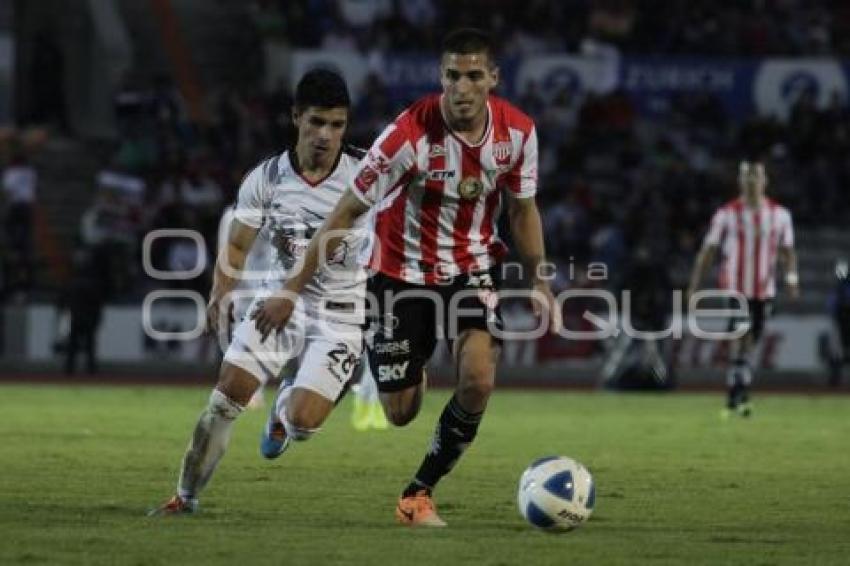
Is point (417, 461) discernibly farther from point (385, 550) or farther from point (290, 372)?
point (385, 550)

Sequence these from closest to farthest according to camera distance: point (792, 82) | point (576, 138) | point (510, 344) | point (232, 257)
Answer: point (232, 257), point (510, 344), point (576, 138), point (792, 82)

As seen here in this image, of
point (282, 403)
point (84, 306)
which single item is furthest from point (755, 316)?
point (282, 403)

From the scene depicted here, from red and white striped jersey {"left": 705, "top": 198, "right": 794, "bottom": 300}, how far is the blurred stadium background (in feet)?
16.0

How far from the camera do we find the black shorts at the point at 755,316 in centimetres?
1989

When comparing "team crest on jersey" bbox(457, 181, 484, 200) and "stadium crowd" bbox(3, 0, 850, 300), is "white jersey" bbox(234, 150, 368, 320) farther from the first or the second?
"stadium crowd" bbox(3, 0, 850, 300)

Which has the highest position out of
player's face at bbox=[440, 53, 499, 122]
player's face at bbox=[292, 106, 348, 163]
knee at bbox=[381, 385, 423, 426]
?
player's face at bbox=[440, 53, 499, 122]

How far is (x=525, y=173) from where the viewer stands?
32.8ft

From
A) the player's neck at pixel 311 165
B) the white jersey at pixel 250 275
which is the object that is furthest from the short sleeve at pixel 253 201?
the white jersey at pixel 250 275

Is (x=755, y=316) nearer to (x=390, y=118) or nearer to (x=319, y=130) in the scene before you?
(x=319, y=130)

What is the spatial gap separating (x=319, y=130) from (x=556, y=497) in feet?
7.70

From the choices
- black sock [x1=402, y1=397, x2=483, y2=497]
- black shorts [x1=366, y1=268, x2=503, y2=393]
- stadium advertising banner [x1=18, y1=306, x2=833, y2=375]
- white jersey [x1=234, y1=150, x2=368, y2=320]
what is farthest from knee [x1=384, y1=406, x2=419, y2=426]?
stadium advertising banner [x1=18, y1=306, x2=833, y2=375]

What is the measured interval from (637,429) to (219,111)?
13926 mm

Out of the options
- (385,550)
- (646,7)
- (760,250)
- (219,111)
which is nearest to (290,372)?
(385,550)

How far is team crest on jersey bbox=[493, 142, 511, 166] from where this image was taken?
9875mm
